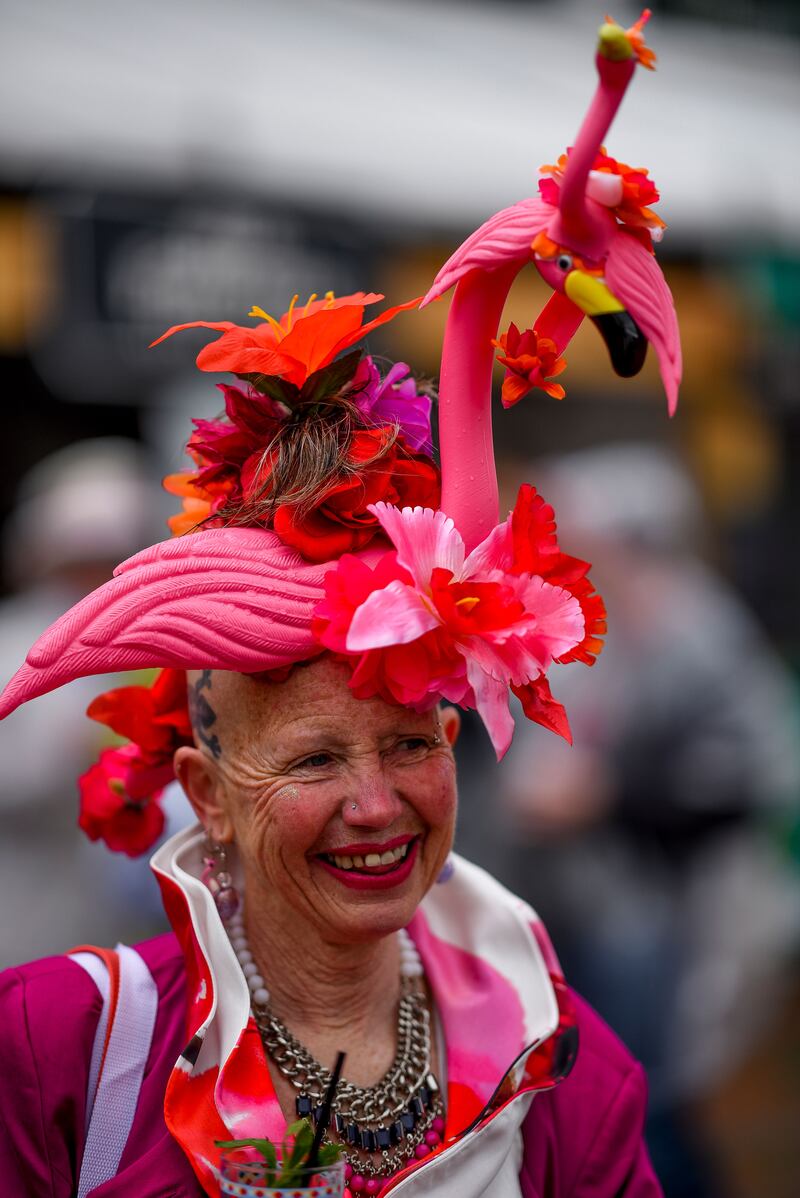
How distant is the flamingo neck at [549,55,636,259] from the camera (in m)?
1.65

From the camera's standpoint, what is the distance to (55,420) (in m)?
7.23

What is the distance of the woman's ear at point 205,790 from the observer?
83.8 inches

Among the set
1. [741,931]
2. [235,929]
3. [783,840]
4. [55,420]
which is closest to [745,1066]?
[783,840]

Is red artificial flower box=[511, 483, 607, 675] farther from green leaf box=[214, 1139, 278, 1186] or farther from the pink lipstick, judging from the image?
green leaf box=[214, 1139, 278, 1186]

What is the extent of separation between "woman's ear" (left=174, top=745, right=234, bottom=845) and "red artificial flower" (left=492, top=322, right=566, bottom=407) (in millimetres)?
707

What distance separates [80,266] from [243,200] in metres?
1.01

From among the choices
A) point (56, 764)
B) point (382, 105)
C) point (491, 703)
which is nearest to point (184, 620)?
point (491, 703)

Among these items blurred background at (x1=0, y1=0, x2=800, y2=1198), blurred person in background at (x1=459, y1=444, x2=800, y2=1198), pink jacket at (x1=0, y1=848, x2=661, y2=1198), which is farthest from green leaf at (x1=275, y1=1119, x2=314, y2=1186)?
blurred person in background at (x1=459, y1=444, x2=800, y2=1198)

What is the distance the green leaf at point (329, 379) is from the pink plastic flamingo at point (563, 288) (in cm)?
18

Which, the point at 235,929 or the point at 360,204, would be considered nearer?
the point at 235,929

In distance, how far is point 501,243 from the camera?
1853 mm

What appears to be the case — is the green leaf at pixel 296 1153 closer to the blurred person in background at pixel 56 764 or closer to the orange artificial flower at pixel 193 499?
the orange artificial flower at pixel 193 499

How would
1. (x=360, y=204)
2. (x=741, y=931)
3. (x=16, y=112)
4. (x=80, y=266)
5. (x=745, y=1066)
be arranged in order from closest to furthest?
(x=741, y=931), (x=80, y=266), (x=16, y=112), (x=745, y=1066), (x=360, y=204)

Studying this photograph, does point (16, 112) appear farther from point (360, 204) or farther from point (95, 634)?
point (95, 634)
